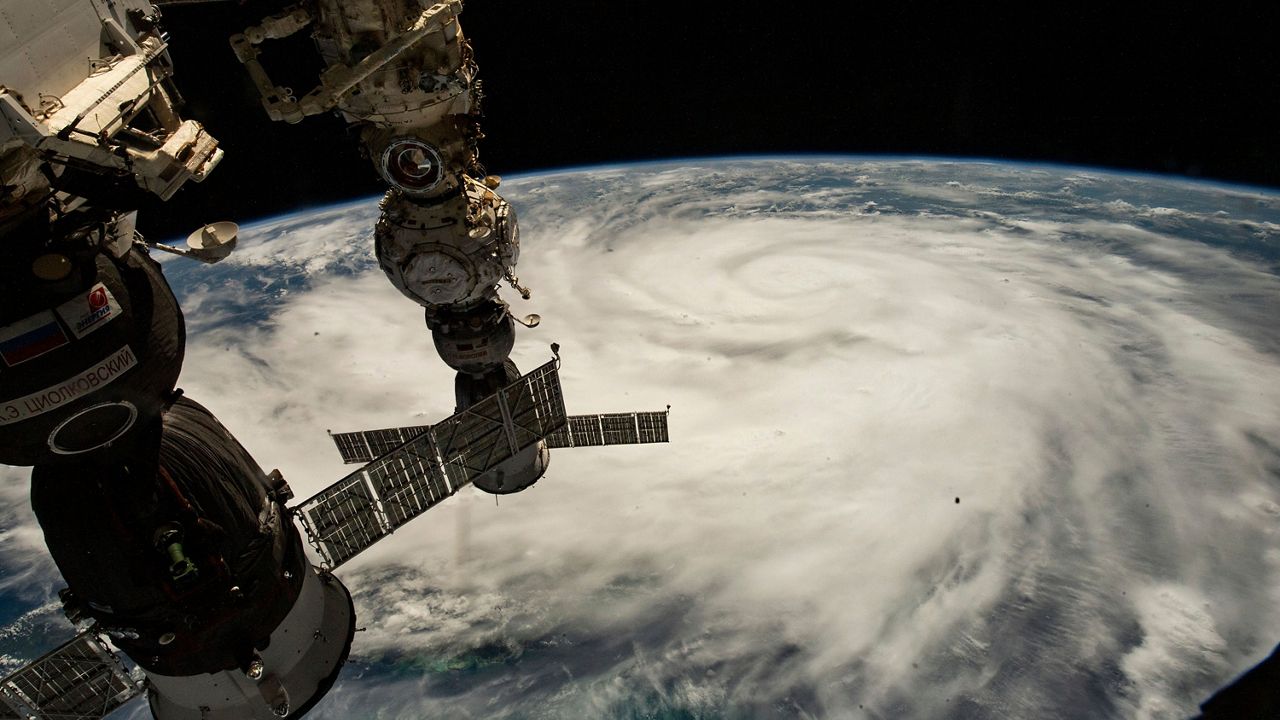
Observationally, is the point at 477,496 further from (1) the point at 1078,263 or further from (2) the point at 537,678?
(1) the point at 1078,263

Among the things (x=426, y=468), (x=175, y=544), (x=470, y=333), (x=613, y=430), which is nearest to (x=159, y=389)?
(x=175, y=544)

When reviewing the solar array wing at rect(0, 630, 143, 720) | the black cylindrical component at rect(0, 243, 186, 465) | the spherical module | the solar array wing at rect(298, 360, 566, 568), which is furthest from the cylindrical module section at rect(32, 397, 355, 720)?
the spherical module

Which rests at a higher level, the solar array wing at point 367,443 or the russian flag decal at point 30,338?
the russian flag decal at point 30,338

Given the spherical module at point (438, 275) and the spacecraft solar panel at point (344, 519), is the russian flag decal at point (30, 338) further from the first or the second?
the spherical module at point (438, 275)

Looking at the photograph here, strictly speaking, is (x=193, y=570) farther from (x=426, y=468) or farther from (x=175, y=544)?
(x=426, y=468)

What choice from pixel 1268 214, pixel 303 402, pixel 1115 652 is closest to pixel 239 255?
pixel 303 402

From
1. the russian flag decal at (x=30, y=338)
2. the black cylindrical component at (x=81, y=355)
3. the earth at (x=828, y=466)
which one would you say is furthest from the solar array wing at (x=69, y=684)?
the earth at (x=828, y=466)
